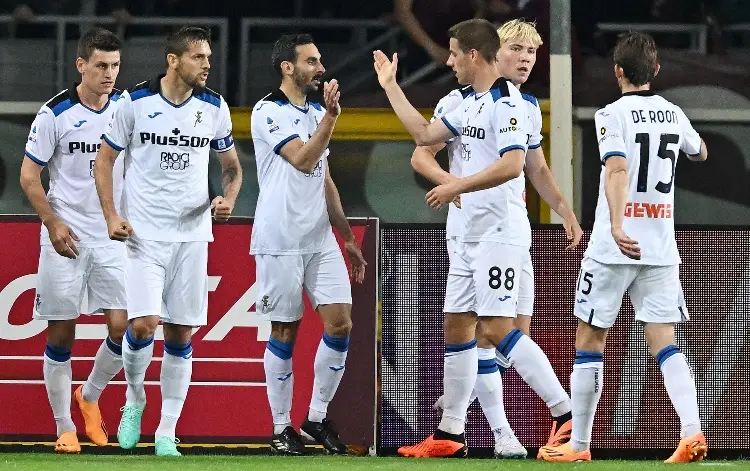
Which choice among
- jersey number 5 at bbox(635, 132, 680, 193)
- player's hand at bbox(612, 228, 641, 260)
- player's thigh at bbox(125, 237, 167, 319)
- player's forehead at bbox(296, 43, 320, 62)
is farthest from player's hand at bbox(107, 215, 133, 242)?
jersey number 5 at bbox(635, 132, 680, 193)

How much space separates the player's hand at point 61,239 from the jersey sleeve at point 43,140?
38 centimetres

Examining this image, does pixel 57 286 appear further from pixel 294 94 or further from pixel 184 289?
pixel 294 94

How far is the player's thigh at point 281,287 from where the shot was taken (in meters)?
7.80

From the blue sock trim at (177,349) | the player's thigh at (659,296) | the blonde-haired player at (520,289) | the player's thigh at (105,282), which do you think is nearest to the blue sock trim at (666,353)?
the player's thigh at (659,296)

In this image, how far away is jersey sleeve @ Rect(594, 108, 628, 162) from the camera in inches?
276

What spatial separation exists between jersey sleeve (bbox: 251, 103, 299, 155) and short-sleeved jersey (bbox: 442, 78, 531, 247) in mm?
776

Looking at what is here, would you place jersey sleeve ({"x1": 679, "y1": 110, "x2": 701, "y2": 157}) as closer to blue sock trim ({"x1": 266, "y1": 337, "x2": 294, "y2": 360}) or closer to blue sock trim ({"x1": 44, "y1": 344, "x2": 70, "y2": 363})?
blue sock trim ({"x1": 266, "y1": 337, "x2": 294, "y2": 360})

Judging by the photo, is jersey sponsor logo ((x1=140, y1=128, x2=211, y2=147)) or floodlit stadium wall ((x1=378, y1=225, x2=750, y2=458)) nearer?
jersey sponsor logo ((x1=140, y1=128, x2=211, y2=147))

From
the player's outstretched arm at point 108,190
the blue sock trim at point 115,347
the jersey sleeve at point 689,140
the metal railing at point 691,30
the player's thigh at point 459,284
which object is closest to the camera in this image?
the jersey sleeve at point 689,140

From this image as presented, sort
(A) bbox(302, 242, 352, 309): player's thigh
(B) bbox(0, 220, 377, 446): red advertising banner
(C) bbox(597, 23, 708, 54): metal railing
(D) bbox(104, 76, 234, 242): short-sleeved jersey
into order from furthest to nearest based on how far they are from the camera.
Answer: (C) bbox(597, 23, 708, 54): metal railing → (B) bbox(0, 220, 377, 446): red advertising banner → (A) bbox(302, 242, 352, 309): player's thigh → (D) bbox(104, 76, 234, 242): short-sleeved jersey

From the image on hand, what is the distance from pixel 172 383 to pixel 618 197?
93.3 inches

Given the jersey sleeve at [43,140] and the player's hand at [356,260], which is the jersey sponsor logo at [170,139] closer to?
the jersey sleeve at [43,140]

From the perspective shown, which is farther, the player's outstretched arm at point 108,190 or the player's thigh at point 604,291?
the player's outstretched arm at point 108,190

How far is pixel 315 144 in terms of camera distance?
7.52 meters
